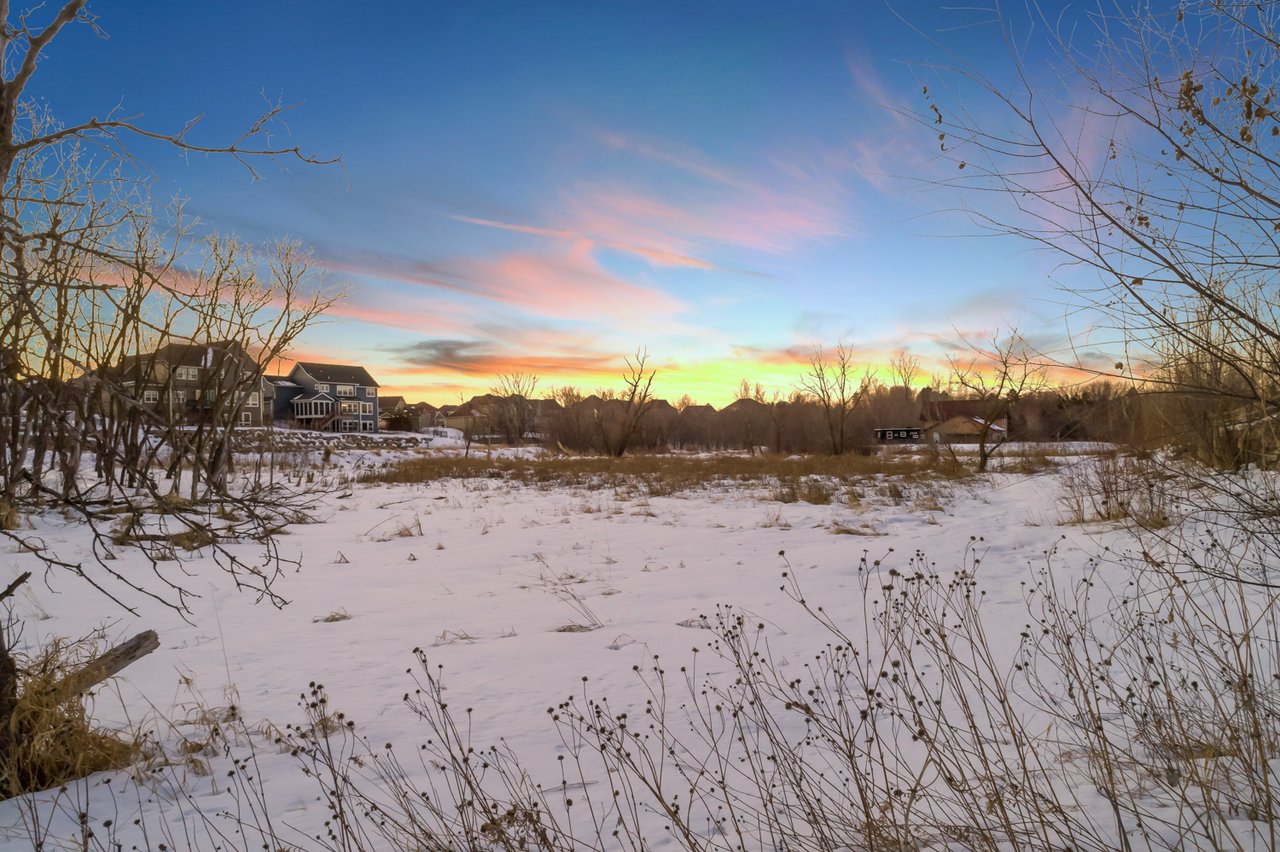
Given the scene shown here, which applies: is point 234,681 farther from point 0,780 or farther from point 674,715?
point 674,715

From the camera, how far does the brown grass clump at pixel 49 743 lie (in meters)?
3.36

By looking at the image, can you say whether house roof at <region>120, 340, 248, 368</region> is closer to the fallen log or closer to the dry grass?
the fallen log

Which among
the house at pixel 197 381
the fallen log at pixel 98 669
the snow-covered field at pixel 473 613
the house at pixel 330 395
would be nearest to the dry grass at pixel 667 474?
the snow-covered field at pixel 473 613

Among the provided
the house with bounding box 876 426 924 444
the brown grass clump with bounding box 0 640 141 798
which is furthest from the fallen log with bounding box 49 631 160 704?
the house with bounding box 876 426 924 444

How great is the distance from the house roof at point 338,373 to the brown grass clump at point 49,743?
61.6 meters

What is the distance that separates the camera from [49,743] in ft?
11.4

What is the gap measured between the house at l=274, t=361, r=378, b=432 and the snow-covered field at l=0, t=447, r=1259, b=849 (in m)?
50.7

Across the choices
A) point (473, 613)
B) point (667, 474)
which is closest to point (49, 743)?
point (473, 613)

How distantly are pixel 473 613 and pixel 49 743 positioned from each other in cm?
344

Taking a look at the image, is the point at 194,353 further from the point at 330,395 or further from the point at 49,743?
the point at 330,395

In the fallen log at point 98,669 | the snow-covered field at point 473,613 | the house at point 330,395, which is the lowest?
the snow-covered field at point 473,613

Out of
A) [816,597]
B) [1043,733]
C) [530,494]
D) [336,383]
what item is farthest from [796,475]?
[336,383]

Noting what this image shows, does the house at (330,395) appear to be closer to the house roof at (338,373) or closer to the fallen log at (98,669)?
the house roof at (338,373)

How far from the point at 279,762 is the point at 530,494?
13.5 metres
